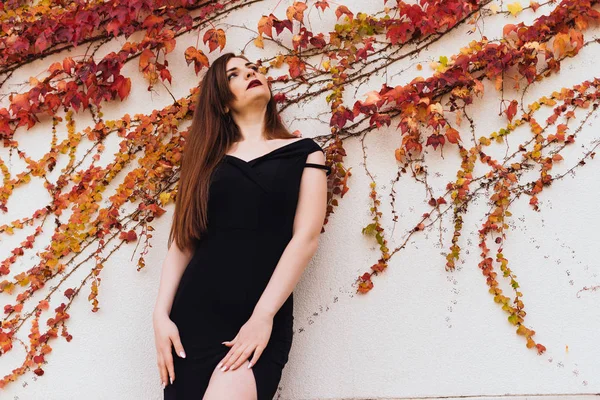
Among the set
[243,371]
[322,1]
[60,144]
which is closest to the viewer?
[243,371]

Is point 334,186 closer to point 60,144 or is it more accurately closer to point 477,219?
point 477,219

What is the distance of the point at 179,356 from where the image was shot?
1.87 meters

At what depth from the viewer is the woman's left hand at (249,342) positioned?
1.74 meters

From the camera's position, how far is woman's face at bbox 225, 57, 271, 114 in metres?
2.19

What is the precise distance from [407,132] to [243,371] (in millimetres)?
1092

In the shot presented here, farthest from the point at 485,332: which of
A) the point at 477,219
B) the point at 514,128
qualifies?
the point at 514,128

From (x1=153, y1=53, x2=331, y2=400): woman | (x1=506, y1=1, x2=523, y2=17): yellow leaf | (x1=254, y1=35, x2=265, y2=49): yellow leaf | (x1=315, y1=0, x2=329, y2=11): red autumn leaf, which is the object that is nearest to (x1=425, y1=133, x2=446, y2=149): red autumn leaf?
(x1=153, y1=53, x2=331, y2=400): woman

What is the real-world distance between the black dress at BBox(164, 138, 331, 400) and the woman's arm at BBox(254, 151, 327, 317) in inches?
1.3

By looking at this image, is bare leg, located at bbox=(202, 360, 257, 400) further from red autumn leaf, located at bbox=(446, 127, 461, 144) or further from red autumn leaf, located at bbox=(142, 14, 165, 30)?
red autumn leaf, located at bbox=(142, 14, 165, 30)

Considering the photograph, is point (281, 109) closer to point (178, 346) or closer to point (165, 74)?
point (165, 74)

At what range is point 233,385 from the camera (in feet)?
5.60

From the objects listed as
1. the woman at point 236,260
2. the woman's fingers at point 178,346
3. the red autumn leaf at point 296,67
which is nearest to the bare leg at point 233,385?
the woman at point 236,260

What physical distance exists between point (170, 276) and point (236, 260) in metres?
0.31

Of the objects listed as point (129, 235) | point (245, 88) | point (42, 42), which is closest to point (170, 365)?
point (129, 235)
